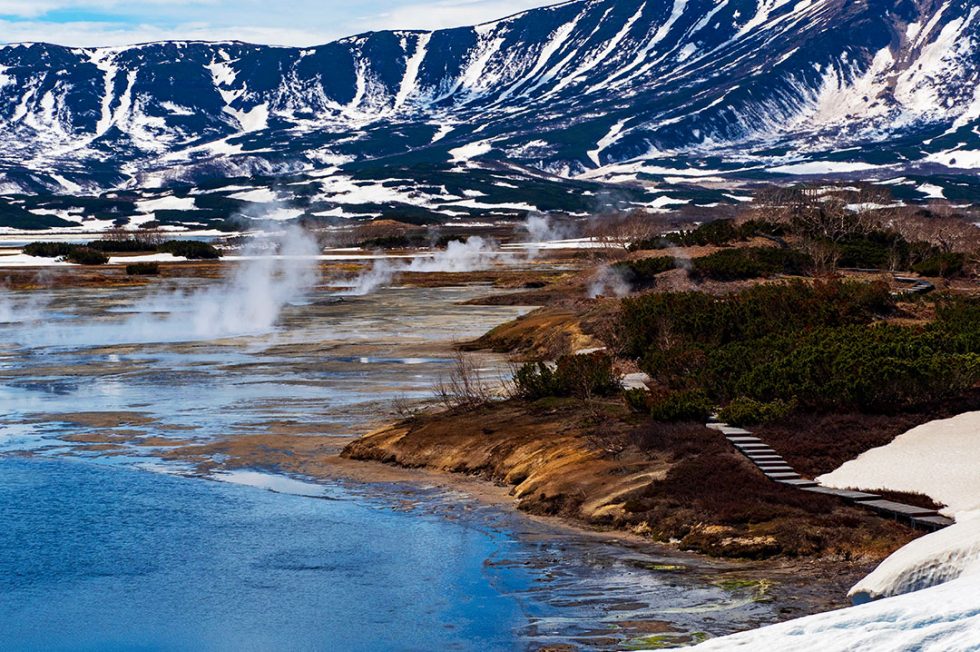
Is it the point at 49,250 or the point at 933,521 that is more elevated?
the point at 933,521

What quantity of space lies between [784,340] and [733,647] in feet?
74.4

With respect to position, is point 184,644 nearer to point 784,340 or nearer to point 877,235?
point 784,340

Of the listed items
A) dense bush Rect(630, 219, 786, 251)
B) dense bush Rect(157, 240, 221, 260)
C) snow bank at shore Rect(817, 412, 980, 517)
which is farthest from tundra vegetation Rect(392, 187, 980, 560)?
dense bush Rect(157, 240, 221, 260)

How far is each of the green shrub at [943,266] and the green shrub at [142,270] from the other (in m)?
68.7

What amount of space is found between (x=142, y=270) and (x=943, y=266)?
7167 cm

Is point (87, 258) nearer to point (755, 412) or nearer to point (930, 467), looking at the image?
point (755, 412)

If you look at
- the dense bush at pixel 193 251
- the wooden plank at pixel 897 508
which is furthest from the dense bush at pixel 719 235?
the dense bush at pixel 193 251

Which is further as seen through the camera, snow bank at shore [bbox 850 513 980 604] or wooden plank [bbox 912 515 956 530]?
wooden plank [bbox 912 515 956 530]

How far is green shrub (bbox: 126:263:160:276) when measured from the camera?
118150 millimetres

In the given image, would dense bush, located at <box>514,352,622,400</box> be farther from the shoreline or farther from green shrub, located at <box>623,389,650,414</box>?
the shoreline

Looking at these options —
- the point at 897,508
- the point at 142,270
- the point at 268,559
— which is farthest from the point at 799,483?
the point at 142,270

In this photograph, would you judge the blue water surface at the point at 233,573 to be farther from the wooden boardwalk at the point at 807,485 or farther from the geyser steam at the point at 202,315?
the geyser steam at the point at 202,315

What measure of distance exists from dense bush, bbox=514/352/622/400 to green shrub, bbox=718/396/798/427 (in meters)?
5.14

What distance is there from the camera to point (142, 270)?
392ft
